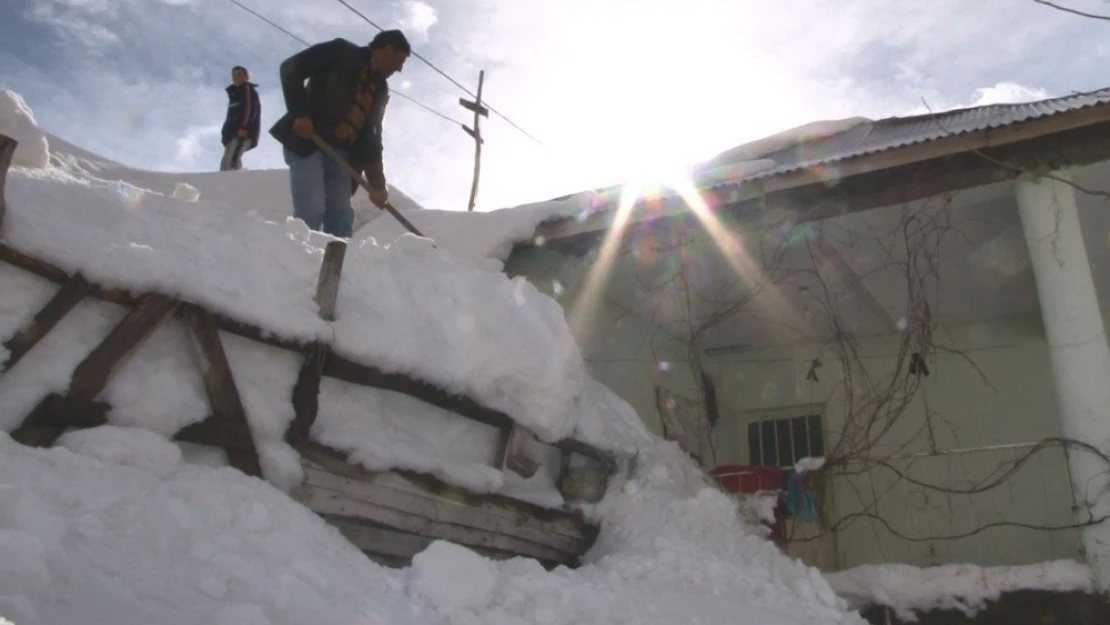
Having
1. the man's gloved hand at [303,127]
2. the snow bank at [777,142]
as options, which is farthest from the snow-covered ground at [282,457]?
the snow bank at [777,142]

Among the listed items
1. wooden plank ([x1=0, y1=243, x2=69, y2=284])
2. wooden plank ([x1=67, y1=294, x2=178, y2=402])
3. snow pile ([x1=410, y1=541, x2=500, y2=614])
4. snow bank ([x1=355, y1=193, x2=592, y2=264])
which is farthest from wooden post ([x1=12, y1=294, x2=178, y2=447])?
snow bank ([x1=355, y1=193, x2=592, y2=264])

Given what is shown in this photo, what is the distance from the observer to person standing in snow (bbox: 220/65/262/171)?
9.86m

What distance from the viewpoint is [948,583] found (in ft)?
18.5

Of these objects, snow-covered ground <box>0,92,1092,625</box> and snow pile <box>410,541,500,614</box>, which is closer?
snow-covered ground <box>0,92,1092,625</box>

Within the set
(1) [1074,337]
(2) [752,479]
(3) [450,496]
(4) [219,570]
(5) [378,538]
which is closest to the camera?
(4) [219,570]

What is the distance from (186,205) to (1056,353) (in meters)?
5.20

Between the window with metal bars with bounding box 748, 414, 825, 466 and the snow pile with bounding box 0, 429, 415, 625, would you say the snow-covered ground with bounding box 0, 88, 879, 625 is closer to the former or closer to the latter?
the snow pile with bounding box 0, 429, 415, 625

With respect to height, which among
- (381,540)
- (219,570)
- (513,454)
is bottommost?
(219,570)

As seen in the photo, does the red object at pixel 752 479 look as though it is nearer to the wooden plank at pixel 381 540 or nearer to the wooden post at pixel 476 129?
the wooden plank at pixel 381 540

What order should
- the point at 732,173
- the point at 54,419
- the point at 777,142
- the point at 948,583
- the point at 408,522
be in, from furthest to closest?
the point at 777,142 < the point at 732,173 < the point at 948,583 < the point at 408,522 < the point at 54,419

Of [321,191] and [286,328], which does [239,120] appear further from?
[286,328]

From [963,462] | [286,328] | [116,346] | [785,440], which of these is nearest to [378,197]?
[286,328]

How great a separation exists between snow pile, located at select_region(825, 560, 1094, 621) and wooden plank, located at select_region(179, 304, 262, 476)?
435 centimetres

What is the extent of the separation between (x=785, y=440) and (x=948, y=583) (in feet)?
10.6
